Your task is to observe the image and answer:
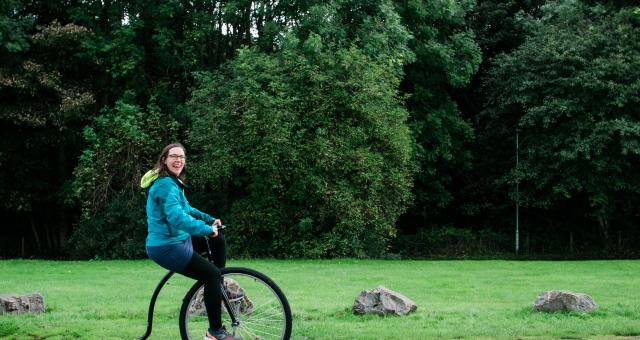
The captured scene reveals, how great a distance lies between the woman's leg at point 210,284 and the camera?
726cm

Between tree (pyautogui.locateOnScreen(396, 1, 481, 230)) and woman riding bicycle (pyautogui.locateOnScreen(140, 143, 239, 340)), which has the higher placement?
tree (pyautogui.locateOnScreen(396, 1, 481, 230))

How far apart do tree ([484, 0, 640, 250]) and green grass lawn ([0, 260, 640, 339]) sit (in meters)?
8.05

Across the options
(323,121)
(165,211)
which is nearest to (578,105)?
(323,121)

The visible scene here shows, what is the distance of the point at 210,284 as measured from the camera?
7273 millimetres

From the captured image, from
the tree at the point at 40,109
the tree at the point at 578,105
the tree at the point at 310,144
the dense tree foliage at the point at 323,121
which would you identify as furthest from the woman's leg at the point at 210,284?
the tree at the point at 578,105

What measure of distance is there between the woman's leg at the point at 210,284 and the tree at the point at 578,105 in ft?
94.7

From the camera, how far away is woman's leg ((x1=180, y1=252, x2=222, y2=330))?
726 centimetres

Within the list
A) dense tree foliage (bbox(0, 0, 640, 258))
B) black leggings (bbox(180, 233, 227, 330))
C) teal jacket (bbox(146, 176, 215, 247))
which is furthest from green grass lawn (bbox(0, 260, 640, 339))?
dense tree foliage (bbox(0, 0, 640, 258))

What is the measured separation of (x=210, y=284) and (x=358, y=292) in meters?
9.49

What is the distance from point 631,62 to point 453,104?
28.1 feet

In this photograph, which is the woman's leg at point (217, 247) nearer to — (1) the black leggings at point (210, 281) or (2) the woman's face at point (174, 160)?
(1) the black leggings at point (210, 281)

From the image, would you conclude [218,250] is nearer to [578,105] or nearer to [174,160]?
[174,160]

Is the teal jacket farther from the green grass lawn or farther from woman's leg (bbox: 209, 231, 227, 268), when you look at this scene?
the green grass lawn

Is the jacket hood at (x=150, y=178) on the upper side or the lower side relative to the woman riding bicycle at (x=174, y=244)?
upper
